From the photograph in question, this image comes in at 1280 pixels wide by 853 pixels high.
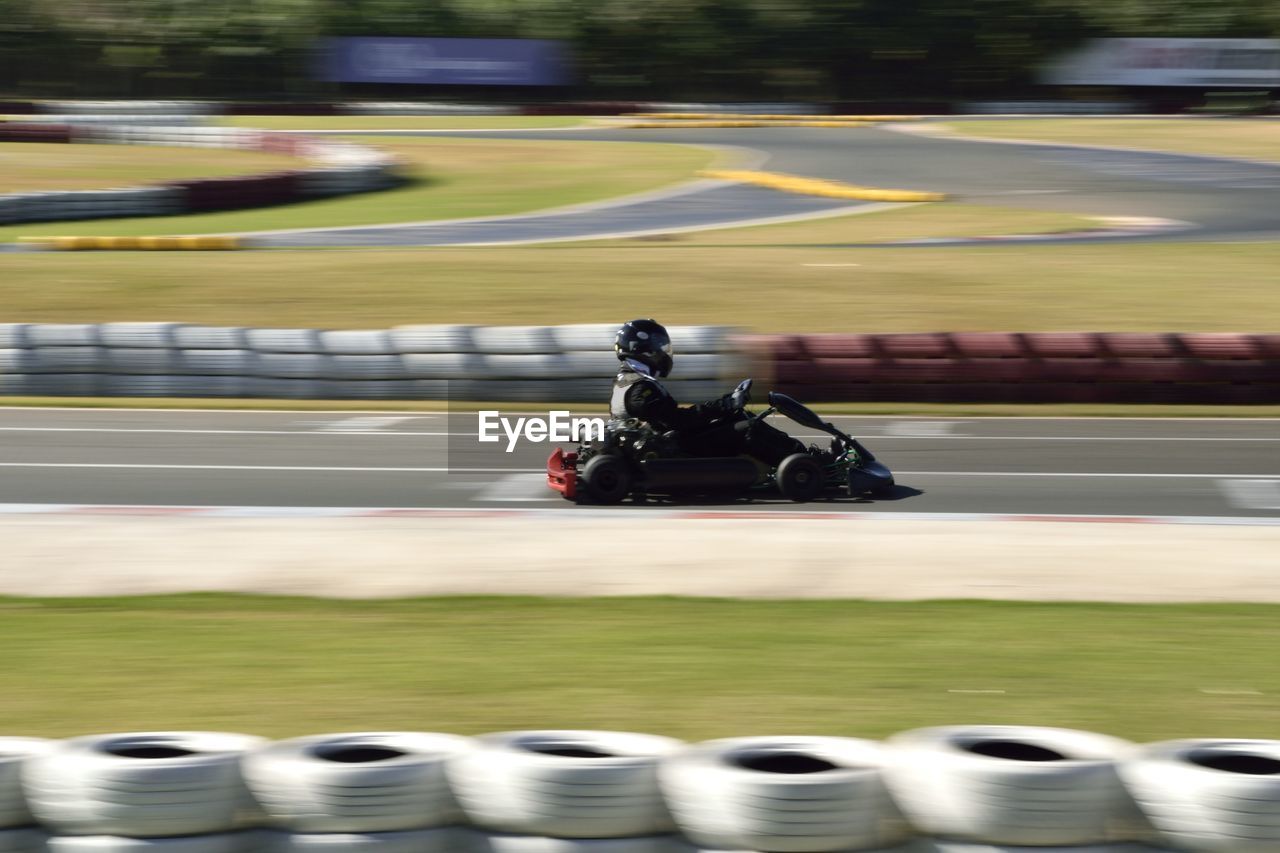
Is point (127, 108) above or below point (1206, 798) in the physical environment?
above

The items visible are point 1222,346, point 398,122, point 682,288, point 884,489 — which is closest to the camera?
point 884,489

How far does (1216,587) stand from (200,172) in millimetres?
29005

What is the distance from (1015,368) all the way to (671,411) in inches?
223

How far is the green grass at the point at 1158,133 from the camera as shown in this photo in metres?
37.6

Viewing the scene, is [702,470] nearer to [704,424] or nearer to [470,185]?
[704,424]

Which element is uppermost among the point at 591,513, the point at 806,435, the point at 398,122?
the point at 398,122

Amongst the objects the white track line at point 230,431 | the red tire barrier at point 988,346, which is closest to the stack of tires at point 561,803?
the white track line at point 230,431

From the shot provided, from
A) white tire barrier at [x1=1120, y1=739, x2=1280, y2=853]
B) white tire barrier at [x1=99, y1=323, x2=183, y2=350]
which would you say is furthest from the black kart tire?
white tire barrier at [x1=99, y1=323, x2=183, y2=350]

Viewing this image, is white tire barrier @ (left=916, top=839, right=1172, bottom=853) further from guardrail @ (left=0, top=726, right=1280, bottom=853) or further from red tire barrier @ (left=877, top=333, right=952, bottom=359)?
red tire barrier @ (left=877, top=333, right=952, bottom=359)

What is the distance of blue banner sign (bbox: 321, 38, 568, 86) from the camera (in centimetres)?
5425

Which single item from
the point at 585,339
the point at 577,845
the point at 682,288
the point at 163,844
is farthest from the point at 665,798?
the point at 682,288

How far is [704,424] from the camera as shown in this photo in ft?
35.5

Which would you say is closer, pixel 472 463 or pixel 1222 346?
pixel 472 463

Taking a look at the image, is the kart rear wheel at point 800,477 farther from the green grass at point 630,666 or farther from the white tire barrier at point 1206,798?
the white tire barrier at point 1206,798
